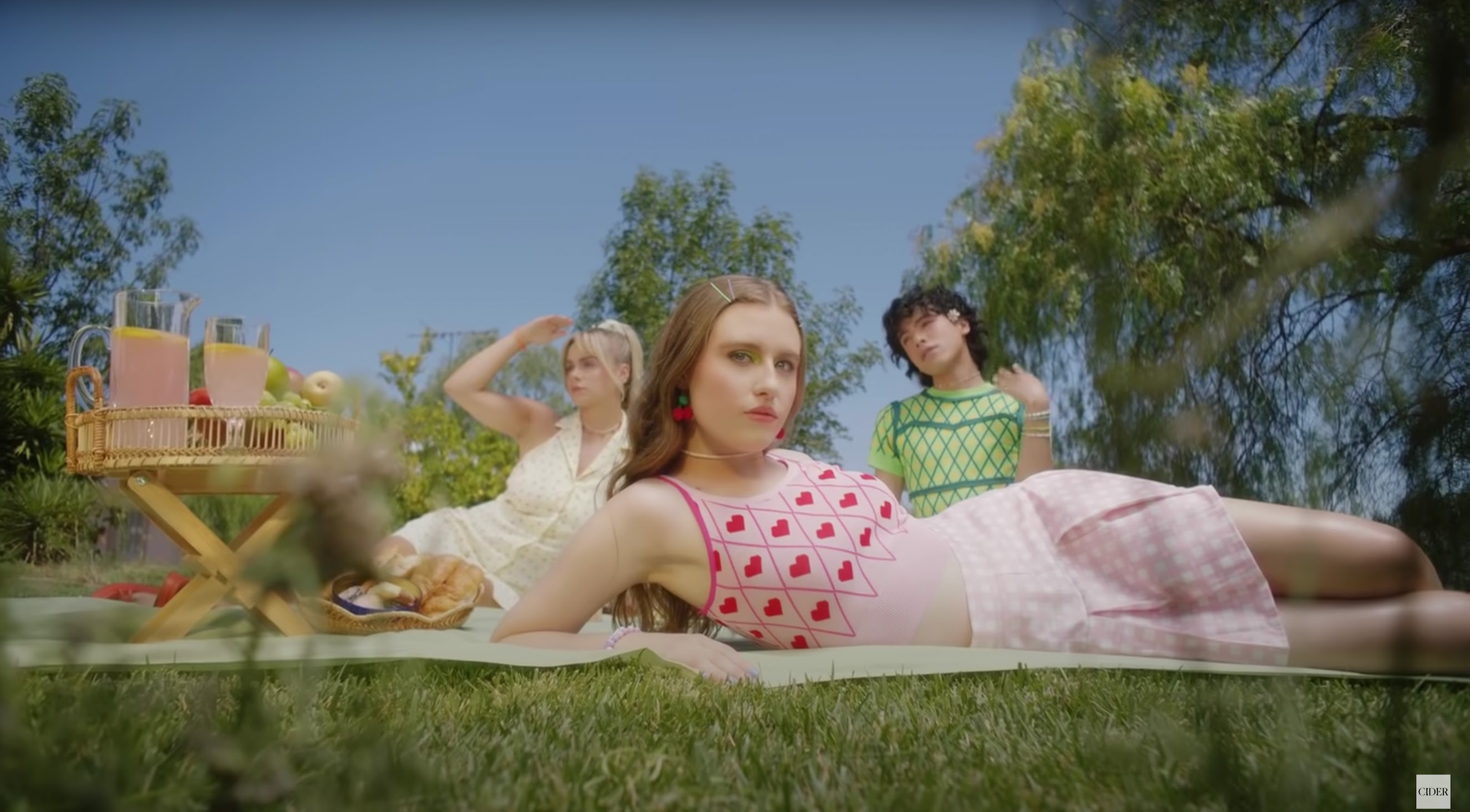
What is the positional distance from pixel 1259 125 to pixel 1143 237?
1.38 m

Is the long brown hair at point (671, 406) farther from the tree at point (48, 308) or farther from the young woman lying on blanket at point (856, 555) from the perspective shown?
the tree at point (48, 308)

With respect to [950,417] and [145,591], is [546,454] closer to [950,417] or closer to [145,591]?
[145,591]

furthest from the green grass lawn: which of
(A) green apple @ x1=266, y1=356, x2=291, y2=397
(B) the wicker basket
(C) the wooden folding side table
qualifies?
(A) green apple @ x1=266, y1=356, x2=291, y2=397

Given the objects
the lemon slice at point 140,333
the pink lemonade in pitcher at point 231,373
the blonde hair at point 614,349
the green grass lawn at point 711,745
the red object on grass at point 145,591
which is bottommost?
the red object on grass at point 145,591

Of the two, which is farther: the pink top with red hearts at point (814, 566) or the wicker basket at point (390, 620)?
the wicker basket at point (390, 620)

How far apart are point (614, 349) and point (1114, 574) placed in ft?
8.46

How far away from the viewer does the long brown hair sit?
6.81 feet

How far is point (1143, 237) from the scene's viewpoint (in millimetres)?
3699

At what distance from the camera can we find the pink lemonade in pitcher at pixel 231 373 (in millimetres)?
2510

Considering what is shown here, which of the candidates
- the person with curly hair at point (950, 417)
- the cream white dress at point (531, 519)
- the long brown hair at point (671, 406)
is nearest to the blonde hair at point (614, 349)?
the cream white dress at point (531, 519)

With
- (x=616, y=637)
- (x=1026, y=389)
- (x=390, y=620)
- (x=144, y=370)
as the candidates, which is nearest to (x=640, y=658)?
(x=616, y=637)

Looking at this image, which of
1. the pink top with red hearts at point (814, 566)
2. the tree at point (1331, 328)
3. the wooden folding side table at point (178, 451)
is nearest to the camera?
the tree at point (1331, 328)

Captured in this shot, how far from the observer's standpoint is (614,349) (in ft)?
13.5

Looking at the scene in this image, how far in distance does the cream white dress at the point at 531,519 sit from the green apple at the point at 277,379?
38.5 inches
